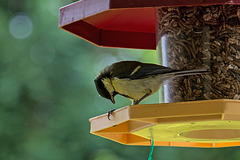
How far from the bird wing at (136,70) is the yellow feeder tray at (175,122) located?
0.29 metres

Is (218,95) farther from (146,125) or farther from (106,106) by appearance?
(106,106)

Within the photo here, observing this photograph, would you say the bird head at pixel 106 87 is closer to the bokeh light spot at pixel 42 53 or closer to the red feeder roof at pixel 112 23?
the red feeder roof at pixel 112 23

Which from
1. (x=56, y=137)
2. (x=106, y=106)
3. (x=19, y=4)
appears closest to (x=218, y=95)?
(x=106, y=106)

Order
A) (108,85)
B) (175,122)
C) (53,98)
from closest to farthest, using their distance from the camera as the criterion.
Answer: (175,122) < (108,85) < (53,98)

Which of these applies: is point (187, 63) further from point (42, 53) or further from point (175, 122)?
point (42, 53)

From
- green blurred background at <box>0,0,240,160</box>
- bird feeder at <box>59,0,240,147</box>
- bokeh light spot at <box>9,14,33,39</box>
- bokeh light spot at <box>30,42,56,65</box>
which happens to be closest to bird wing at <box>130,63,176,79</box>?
bird feeder at <box>59,0,240,147</box>

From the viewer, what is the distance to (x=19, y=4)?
18.3ft

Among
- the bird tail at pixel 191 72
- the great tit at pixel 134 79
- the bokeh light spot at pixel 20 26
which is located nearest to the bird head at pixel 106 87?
the great tit at pixel 134 79

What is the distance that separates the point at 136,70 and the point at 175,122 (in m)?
0.54

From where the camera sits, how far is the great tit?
226cm

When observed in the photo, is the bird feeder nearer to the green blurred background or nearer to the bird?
the bird

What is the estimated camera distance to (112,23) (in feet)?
9.64

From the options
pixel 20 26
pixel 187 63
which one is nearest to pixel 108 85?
pixel 187 63

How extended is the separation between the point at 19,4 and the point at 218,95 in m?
4.03
